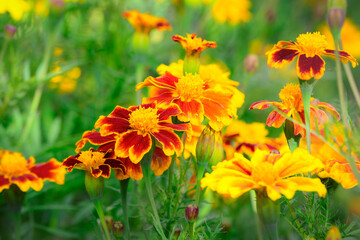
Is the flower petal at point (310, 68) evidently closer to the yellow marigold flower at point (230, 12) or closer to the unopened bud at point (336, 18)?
the unopened bud at point (336, 18)

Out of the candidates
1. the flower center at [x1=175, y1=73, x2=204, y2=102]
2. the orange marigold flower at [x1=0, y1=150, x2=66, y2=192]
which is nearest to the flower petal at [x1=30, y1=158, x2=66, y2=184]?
the orange marigold flower at [x1=0, y1=150, x2=66, y2=192]

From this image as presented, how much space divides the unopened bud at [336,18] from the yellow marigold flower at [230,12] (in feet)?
3.66

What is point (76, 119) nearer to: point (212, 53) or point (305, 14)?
point (212, 53)

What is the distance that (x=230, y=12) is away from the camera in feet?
5.55

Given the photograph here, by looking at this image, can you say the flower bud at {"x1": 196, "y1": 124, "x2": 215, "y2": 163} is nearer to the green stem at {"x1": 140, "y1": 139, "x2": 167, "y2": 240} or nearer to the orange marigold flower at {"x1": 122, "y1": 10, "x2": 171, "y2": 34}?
the green stem at {"x1": 140, "y1": 139, "x2": 167, "y2": 240}

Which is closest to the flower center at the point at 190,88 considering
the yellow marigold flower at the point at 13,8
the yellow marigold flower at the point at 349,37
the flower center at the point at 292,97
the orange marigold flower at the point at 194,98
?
the orange marigold flower at the point at 194,98

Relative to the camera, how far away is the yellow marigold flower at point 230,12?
1677 millimetres

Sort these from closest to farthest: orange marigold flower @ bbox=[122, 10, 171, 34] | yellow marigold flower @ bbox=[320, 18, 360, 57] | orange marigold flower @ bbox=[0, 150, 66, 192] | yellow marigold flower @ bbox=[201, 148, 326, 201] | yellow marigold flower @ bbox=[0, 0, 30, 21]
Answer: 1. yellow marigold flower @ bbox=[201, 148, 326, 201]
2. orange marigold flower @ bbox=[0, 150, 66, 192]
3. orange marigold flower @ bbox=[122, 10, 171, 34]
4. yellow marigold flower @ bbox=[0, 0, 30, 21]
5. yellow marigold flower @ bbox=[320, 18, 360, 57]

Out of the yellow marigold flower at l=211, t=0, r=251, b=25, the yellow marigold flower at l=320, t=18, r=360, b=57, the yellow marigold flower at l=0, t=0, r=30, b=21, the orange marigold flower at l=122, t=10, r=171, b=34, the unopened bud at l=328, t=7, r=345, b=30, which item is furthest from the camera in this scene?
the yellow marigold flower at l=320, t=18, r=360, b=57

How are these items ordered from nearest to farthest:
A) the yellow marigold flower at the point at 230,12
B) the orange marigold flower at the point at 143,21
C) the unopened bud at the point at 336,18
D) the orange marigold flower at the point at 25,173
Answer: the unopened bud at the point at 336,18
the orange marigold flower at the point at 25,173
the orange marigold flower at the point at 143,21
the yellow marigold flower at the point at 230,12

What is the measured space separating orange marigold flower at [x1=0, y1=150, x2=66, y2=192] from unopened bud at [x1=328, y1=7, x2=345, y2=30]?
47 cm

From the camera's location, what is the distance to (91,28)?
64.8 inches

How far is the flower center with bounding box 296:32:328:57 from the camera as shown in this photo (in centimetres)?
59

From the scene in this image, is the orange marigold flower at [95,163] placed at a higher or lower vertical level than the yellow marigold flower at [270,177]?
lower
